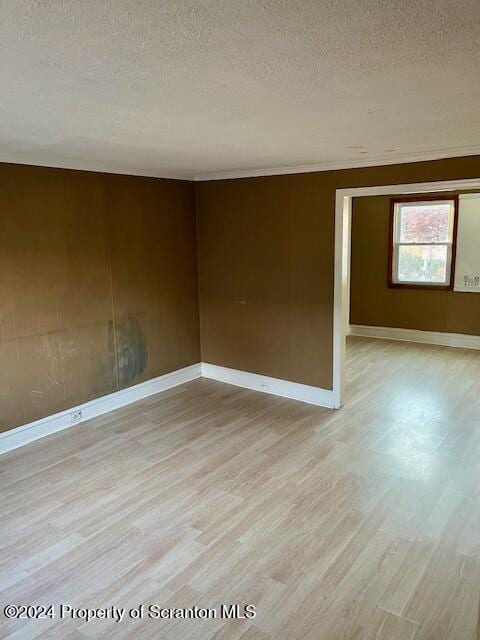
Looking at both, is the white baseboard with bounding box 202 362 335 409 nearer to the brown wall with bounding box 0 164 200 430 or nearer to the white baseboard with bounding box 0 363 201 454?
the white baseboard with bounding box 0 363 201 454

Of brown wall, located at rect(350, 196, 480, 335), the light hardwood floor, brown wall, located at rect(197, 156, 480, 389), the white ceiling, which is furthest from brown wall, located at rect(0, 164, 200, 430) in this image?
brown wall, located at rect(350, 196, 480, 335)

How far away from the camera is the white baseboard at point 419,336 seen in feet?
22.3

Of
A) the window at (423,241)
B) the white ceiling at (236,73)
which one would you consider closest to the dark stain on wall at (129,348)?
the white ceiling at (236,73)

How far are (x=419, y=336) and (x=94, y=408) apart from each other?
4.95m

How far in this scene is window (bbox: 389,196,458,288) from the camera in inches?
267

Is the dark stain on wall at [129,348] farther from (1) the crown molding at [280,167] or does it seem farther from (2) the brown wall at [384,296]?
(2) the brown wall at [384,296]

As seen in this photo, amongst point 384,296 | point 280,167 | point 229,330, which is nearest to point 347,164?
point 280,167

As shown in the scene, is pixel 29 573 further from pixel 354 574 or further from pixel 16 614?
pixel 354 574

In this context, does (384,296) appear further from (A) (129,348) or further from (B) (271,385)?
(A) (129,348)

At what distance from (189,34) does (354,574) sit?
254cm

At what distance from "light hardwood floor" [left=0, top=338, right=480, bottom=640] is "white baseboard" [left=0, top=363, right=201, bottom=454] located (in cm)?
11

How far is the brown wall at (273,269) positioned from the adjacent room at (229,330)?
0.02 meters

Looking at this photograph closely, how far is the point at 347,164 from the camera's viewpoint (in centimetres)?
425

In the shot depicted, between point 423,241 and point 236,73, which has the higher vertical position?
point 236,73
